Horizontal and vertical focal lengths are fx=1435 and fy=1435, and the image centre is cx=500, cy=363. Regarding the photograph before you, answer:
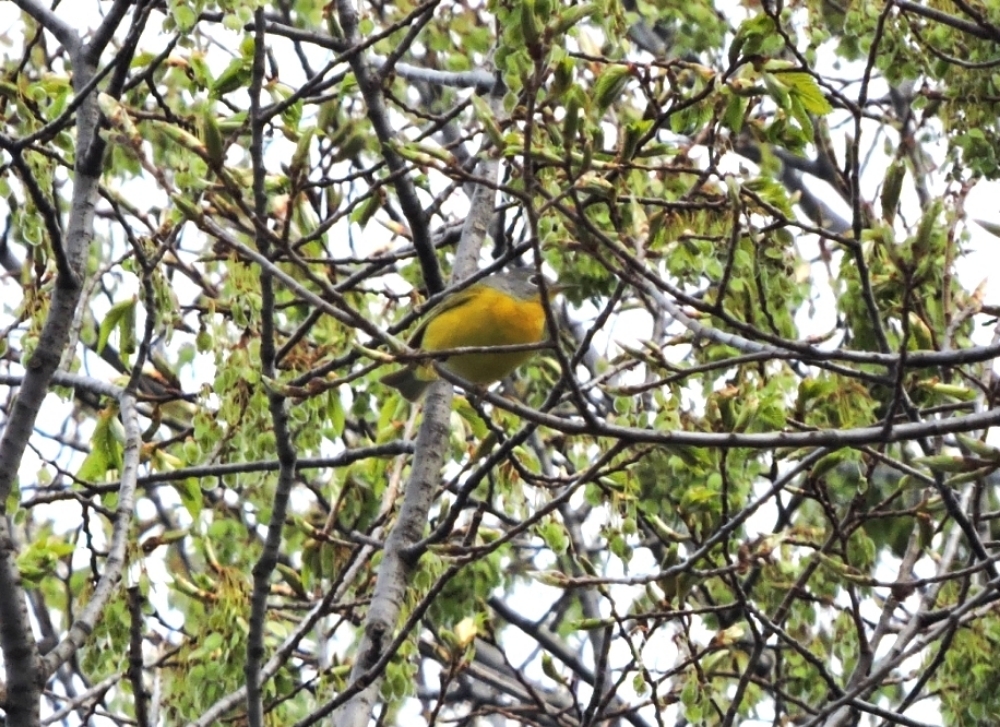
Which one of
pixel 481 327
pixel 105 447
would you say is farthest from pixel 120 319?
pixel 481 327

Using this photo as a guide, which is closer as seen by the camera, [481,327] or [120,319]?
[120,319]

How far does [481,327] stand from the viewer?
5.74 meters

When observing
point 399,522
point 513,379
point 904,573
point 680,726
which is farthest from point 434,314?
point 513,379

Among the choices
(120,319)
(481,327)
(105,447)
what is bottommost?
(105,447)

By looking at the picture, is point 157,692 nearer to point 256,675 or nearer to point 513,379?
point 256,675

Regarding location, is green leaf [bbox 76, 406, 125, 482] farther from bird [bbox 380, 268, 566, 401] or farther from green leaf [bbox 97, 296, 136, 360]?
bird [bbox 380, 268, 566, 401]

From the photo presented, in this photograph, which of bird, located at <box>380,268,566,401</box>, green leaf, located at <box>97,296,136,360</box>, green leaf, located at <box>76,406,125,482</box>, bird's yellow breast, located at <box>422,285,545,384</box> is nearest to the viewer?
green leaf, located at <box>97,296,136,360</box>

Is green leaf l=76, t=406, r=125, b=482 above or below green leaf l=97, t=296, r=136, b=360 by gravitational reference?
below

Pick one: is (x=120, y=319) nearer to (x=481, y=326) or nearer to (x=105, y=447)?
(x=105, y=447)

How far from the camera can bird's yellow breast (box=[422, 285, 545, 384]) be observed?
5.65 metres

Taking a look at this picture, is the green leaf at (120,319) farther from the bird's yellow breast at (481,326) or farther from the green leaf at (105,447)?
the bird's yellow breast at (481,326)

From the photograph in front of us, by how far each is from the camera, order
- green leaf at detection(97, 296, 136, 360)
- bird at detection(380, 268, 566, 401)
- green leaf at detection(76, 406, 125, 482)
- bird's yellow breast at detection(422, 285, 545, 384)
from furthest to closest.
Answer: bird's yellow breast at detection(422, 285, 545, 384) < bird at detection(380, 268, 566, 401) < green leaf at detection(76, 406, 125, 482) < green leaf at detection(97, 296, 136, 360)

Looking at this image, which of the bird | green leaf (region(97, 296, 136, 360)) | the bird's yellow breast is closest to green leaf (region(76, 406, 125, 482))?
green leaf (region(97, 296, 136, 360))

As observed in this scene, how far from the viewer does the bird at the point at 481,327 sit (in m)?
5.51
